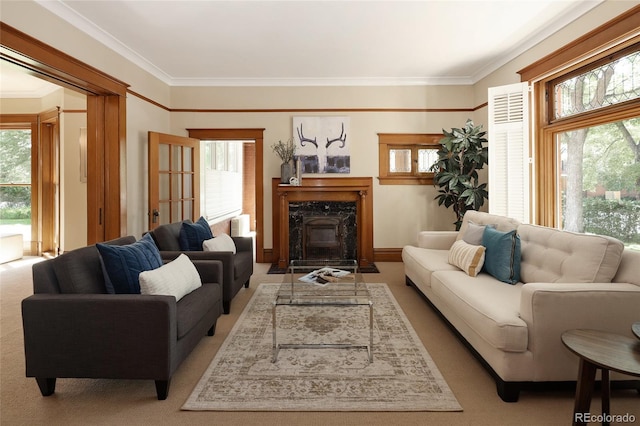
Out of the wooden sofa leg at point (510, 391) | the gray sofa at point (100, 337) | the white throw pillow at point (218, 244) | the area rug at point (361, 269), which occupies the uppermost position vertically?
the white throw pillow at point (218, 244)

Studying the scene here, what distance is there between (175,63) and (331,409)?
4.67 metres

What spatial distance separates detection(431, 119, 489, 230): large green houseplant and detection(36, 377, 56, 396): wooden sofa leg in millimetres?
4496

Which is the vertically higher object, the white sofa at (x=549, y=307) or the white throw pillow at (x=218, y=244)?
the white throw pillow at (x=218, y=244)

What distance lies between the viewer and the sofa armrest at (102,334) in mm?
1952

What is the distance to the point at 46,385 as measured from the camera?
204 cm

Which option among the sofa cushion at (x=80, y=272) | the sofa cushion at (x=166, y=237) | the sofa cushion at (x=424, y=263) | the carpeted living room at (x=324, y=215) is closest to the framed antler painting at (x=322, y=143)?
the carpeted living room at (x=324, y=215)

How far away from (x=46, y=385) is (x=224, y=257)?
155 cm

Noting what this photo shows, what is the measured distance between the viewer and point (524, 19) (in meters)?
3.57

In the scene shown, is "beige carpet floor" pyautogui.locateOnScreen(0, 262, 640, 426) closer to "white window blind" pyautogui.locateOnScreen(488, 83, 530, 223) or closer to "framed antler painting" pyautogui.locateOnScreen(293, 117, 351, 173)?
"white window blind" pyautogui.locateOnScreen(488, 83, 530, 223)

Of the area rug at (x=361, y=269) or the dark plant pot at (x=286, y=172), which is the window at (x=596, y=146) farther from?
the dark plant pot at (x=286, y=172)

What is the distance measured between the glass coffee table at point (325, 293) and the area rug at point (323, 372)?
2.5 inches

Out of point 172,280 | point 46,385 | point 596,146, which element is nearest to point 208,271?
point 172,280

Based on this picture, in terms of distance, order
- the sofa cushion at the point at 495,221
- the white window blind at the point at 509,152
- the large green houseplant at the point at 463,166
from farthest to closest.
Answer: the large green houseplant at the point at 463,166
the white window blind at the point at 509,152
the sofa cushion at the point at 495,221

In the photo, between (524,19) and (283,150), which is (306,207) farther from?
(524,19)
